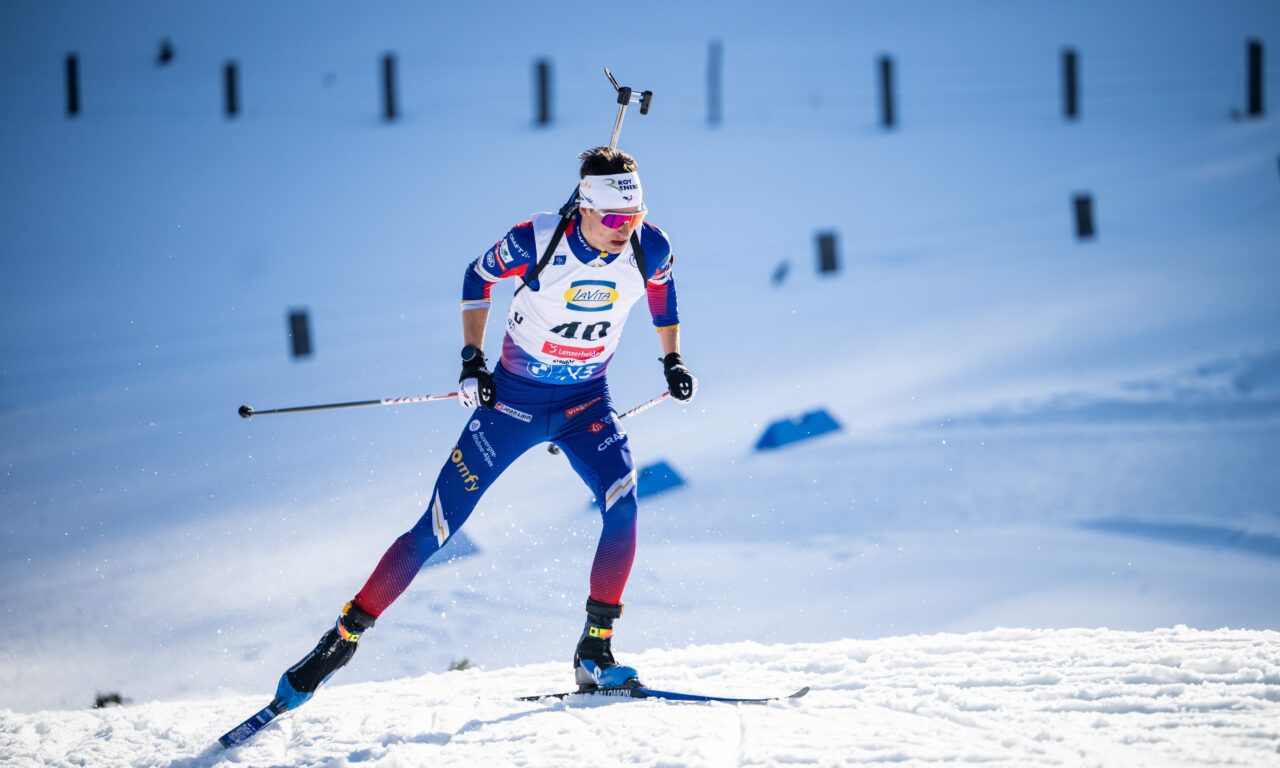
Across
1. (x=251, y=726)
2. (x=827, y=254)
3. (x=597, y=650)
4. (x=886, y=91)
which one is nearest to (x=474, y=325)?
(x=597, y=650)

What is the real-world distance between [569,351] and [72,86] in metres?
16.3

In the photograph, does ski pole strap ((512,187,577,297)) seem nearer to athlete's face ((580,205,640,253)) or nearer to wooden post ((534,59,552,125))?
athlete's face ((580,205,640,253))

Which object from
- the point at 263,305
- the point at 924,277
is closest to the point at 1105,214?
the point at 924,277

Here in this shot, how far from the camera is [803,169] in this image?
16.4m

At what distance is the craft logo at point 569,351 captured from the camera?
452cm

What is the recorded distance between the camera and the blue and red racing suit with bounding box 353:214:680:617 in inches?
173

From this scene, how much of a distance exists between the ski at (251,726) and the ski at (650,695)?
Result: 898 mm

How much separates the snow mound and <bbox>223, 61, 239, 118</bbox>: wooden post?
14475 millimetres

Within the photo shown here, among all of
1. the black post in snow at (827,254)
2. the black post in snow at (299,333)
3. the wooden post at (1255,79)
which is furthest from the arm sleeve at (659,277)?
the wooden post at (1255,79)

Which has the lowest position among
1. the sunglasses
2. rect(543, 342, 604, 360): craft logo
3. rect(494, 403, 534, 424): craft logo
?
rect(494, 403, 534, 424): craft logo

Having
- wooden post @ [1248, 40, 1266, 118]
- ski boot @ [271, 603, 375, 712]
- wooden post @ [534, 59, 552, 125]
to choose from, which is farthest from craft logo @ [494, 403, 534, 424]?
wooden post @ [1248, 40, 1266, 118]

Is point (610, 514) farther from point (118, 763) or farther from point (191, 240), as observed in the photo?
point (191, 240)

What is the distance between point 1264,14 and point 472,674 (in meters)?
20.8

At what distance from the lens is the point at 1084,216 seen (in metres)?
13.7
